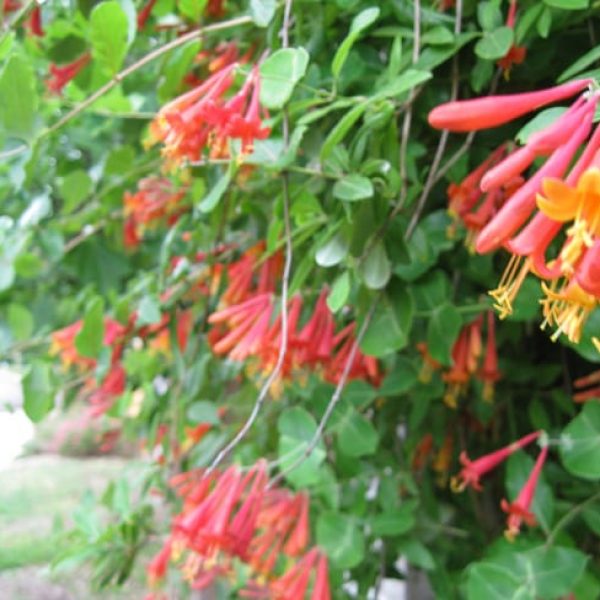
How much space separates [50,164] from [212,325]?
0.31 meters

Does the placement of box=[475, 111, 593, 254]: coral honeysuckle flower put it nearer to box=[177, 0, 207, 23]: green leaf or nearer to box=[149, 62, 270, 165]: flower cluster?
box=[149, 62, 270, 165]: flower cluster

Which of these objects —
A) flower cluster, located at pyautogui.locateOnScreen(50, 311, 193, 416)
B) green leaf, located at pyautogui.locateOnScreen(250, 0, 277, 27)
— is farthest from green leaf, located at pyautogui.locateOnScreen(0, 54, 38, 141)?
flower cluster, located at pyautogui.locateOnScreen(50, 311, 193, 416)

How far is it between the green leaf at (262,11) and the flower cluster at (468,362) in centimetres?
25

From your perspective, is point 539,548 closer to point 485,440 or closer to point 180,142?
point 485,440

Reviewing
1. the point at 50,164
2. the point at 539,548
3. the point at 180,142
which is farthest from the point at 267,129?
the point at 50,164

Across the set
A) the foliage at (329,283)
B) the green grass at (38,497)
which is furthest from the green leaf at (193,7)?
the green grass at (38,497)

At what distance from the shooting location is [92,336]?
0.64 metres

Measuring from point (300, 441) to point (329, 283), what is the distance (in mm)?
109

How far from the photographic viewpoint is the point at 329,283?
56cm

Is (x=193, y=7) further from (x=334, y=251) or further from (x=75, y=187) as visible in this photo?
(x=75, y=187)

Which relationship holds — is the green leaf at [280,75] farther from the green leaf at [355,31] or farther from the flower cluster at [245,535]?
the flower cluster at [245,535]

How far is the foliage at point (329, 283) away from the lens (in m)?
0.43

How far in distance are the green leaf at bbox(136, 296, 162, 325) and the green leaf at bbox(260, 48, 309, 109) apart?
30 cm

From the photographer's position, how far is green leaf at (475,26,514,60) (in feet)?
1.37
